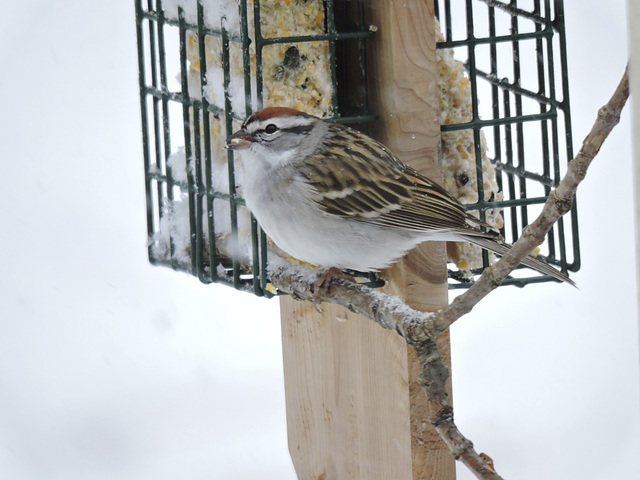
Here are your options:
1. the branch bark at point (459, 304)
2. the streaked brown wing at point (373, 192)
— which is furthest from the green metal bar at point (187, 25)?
the branch bark at point (459, 304)

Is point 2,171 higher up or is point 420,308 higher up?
point 2,171

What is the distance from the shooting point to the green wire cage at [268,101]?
354 centimetres

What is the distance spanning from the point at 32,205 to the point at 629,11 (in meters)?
4.75

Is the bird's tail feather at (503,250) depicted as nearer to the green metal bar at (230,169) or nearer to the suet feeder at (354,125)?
the suet feeder at (354,125)

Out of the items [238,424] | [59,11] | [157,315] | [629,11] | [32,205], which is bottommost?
[238,424]

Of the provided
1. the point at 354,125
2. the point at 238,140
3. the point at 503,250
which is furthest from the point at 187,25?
the point at 503,250

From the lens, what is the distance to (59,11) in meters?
5.69

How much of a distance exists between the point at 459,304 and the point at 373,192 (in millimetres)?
1187

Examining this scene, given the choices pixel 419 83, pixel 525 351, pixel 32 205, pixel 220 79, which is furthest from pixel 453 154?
pixel 32 205

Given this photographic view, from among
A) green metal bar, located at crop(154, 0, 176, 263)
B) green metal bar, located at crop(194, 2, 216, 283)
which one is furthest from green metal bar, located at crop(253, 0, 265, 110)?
green metal bar, located at crop(154, 0, 176, 263)

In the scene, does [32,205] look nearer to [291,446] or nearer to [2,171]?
[2,171]

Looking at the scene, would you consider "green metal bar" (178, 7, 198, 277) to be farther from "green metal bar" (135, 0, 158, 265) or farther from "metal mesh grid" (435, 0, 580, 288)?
"metal mesh grid" (435, 0, 580, 288)

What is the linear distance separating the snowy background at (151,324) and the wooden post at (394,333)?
3.74 ft

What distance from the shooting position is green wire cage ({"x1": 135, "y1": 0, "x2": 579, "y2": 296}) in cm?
354
